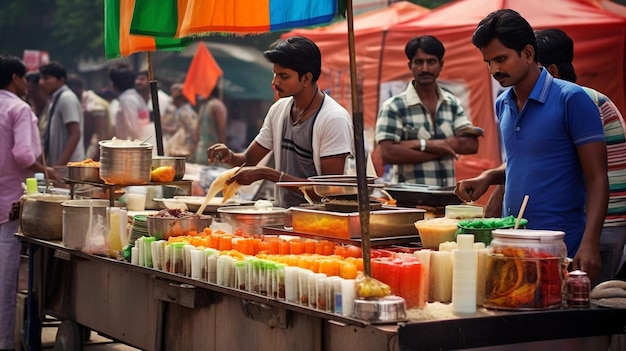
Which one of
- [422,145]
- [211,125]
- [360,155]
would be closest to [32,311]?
[422,145]

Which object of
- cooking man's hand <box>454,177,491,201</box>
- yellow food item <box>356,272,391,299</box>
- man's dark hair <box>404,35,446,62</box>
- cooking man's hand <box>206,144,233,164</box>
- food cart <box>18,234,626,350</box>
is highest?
man's dark hair <box>404,35,446,62</box>

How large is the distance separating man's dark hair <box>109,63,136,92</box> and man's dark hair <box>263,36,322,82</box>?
20.9ft

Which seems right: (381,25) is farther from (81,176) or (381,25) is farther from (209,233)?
(209,233)

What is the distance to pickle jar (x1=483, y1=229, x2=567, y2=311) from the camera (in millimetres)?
3742

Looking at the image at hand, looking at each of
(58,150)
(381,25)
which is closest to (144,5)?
(58,150)

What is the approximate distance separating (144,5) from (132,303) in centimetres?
194

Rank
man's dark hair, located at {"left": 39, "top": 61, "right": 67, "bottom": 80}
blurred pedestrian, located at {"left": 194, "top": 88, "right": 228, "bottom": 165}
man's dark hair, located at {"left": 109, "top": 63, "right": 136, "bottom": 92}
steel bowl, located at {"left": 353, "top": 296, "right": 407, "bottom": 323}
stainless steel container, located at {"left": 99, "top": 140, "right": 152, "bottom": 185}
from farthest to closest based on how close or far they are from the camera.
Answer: blurred pedestrian, located at {"left": 194, "top": 88, "right": 228, "bottom": 165} < man's dark hair, located at {"left": 109, "top": 63, "right": 136, "bottom": 92} < man's dark hair, located at {"left": 39, "top": 61, "right": 67, "bottom": 80} < stainless steel container, located at {"left": 99, "top": 140, "right": 152, "bottom": 185} < steel bowl, located at {"left": 353, "top": 296, "right": 407, "bottom": 323}

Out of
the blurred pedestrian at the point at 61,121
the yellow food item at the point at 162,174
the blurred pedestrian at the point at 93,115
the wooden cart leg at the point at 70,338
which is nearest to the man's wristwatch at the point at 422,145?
the yellow food item at the point at 162,174

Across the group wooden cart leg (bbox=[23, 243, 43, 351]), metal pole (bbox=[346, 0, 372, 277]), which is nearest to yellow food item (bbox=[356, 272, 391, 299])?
metal pole (bbox=[346, 0, 372, 277])

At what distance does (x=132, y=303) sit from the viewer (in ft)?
18.4

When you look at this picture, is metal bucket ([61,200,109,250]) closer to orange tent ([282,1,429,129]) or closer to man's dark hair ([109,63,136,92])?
orange tent ([282,1,429,129])

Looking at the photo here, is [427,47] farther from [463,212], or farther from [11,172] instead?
[11,172]

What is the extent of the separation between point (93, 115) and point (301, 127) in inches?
377

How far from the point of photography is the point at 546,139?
4535mm
